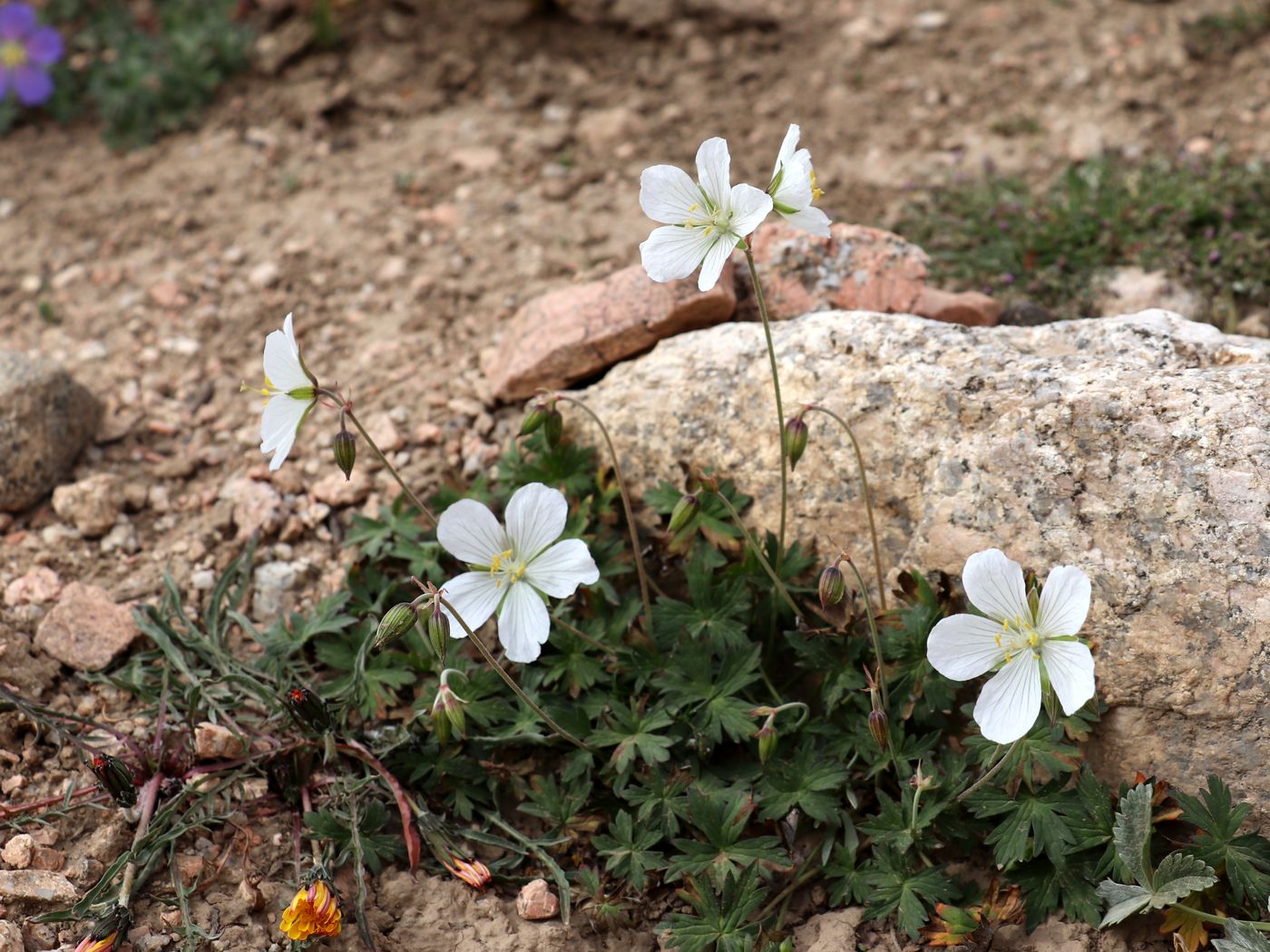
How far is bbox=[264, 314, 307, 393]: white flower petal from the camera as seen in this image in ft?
9.16

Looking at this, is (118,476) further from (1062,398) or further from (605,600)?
(1062,398)

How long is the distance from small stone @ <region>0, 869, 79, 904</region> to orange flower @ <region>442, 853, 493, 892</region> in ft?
3.04

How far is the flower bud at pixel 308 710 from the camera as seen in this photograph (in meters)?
3.09

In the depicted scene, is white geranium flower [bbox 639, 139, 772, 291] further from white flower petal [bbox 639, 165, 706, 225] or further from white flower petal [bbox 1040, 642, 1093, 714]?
white flower petal [bbox 1040, 642, 1093, 714]

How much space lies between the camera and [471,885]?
3076mm

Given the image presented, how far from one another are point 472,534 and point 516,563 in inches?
5.5

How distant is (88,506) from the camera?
390 cm

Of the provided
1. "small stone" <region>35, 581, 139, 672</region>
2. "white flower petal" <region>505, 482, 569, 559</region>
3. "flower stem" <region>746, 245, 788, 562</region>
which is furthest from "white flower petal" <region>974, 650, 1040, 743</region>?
"small stone" <region>35, 581, 139, 672</region>

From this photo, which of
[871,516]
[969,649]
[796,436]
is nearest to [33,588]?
[796,436]

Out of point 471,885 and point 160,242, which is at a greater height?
point 160,242

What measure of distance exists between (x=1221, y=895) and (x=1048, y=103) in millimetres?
3728

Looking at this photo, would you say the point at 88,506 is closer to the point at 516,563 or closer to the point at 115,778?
the point at 115,778

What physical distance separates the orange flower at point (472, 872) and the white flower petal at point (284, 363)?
4.29 feet

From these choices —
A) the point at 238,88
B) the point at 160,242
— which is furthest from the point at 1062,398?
the point at 238,88
